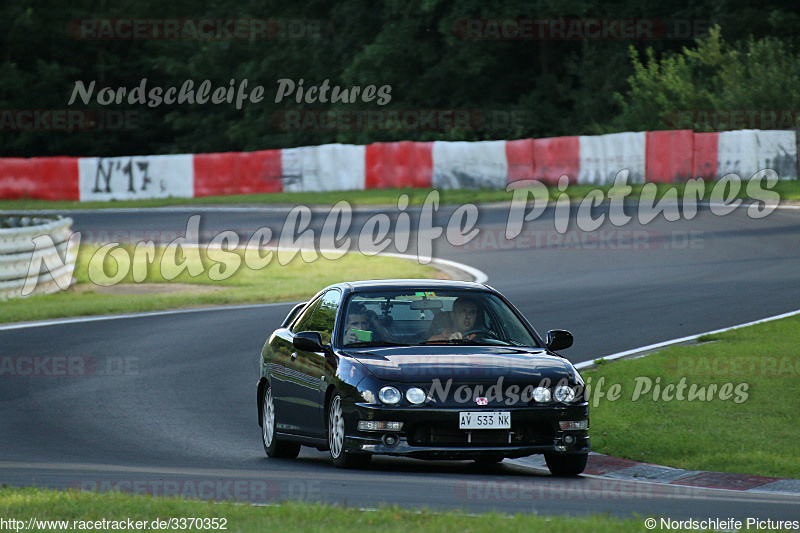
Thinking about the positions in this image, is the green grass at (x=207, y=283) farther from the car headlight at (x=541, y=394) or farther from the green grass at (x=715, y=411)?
the car headlight at (x=541, y=394)

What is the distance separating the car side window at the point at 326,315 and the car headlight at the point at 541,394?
1.84m

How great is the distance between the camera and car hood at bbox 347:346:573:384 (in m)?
9.38

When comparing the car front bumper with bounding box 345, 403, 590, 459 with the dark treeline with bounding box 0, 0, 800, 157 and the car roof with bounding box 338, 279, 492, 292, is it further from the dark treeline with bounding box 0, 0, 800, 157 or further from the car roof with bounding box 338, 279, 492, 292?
the dark treeline with bounding box 0, 0, 800, 157

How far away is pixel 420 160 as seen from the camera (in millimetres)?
39125

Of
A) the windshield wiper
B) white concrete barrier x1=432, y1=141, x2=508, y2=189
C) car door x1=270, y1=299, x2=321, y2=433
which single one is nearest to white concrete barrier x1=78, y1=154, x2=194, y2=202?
white concrete barrier x1=432, y1=141, x2=508, y2=189

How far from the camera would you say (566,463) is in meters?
9.59

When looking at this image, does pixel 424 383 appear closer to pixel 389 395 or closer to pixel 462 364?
pixel 389 395

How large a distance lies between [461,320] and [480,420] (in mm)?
1398

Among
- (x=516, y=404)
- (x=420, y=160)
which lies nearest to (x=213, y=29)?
(x=420, y=160)

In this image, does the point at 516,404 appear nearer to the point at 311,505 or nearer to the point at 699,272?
the point at 311,505

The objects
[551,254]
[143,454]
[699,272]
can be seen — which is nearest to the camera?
[143,454]

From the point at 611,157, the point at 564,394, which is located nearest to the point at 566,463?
the point at 564,394

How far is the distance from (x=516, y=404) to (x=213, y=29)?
54.8m

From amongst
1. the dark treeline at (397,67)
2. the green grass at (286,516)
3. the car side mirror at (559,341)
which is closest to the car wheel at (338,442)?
the car side mirror at (559,341)
